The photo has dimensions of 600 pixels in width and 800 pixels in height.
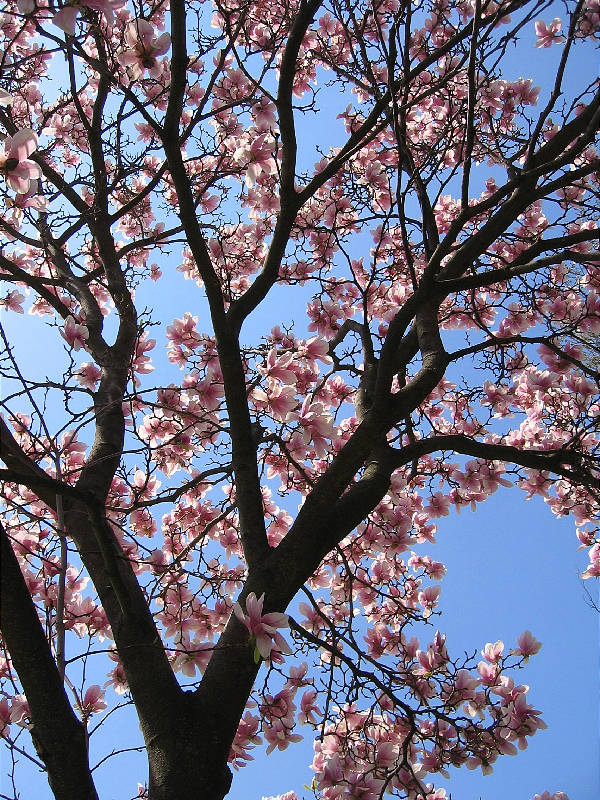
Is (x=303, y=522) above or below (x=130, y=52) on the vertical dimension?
below

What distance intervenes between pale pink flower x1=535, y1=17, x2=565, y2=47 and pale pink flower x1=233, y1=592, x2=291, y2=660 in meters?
3.85

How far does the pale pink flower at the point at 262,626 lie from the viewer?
1.69 meters

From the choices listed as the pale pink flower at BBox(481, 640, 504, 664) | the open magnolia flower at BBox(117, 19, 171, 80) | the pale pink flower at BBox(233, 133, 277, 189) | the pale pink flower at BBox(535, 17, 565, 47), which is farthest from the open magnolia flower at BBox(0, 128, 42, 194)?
the pale pink flower at BBox(535, 17, 565, 47)

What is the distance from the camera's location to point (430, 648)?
2895 millimetres

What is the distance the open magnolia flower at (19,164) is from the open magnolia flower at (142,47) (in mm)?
687

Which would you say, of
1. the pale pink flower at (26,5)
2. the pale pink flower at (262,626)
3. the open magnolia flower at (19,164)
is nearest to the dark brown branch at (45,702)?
the pale pink flower at (262,626)

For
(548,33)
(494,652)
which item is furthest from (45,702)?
(548,33)

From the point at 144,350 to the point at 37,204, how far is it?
1.36m

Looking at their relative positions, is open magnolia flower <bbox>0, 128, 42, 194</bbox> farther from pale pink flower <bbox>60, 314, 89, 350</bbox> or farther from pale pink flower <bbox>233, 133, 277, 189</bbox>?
pale pink flower <bbox>233, 133, 277, 189</bbox>

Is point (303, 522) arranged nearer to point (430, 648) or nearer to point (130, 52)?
point (430, 648)

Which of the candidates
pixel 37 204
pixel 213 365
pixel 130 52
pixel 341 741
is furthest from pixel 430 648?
pixel 130 52

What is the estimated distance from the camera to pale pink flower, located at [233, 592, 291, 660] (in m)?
1.69

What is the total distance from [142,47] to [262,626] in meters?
2.19

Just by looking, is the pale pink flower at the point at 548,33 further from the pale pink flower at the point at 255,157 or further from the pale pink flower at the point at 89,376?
the pale pink flower at the point at 89,376
